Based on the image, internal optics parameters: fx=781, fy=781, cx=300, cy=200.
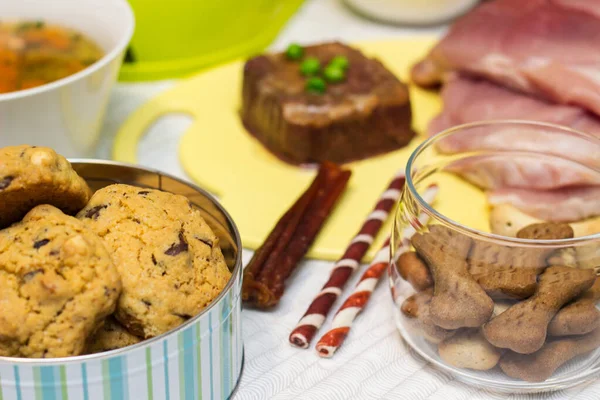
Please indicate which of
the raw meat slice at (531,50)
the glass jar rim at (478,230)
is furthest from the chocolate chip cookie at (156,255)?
the raw meat slice at (531,50)

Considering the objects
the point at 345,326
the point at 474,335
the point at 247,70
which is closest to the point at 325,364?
the point at 345,326

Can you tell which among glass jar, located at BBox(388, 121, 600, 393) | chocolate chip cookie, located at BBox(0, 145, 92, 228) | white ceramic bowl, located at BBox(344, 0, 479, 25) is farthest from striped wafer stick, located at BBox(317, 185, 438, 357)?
white ceramic bowl, located at BBox(344, 0, 479, 25)

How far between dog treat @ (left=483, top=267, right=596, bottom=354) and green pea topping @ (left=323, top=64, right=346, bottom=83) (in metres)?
0.84

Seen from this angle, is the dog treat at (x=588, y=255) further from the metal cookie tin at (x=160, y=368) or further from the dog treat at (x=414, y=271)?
the metal cookie tin at (x=160, y=368)

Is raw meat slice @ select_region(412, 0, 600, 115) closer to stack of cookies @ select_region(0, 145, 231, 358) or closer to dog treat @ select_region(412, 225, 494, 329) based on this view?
dog treat @ select_region(412, 225, 494, 329)

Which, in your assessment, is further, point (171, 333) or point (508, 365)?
point (508, 365)

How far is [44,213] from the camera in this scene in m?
1.04

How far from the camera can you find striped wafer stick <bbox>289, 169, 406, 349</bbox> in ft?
4.23

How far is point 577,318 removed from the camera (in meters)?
1.12

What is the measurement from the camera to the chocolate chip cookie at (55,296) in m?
0.96

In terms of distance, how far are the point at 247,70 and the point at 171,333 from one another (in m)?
1.02

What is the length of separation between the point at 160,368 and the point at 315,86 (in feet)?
3.08

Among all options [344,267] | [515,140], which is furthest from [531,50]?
[344,267]

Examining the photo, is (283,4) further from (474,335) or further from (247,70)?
(474,335)
